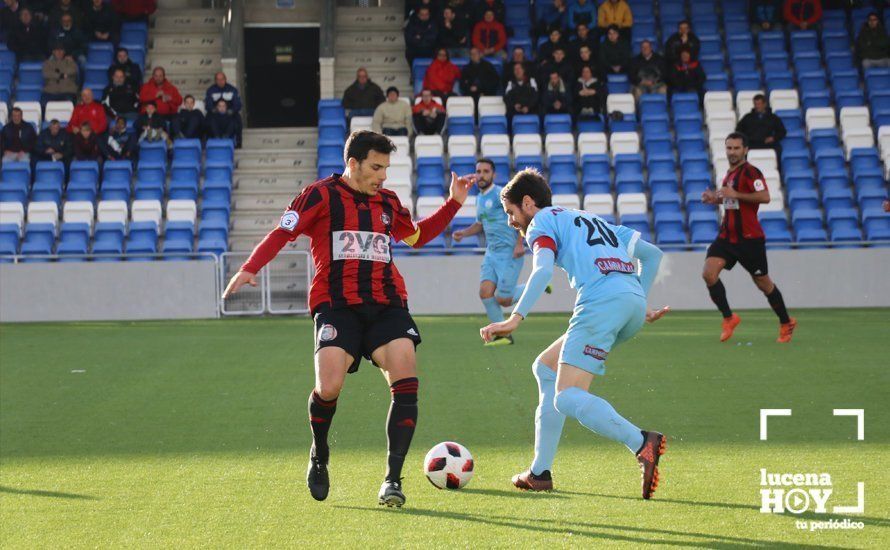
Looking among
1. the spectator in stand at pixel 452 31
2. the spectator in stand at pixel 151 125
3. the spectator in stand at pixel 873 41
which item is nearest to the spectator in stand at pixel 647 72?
the spectator in stand at pixel 452 31

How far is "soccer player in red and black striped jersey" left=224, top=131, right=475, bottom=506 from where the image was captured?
5707 millimetres

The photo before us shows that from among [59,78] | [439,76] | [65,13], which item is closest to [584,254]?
[439,76]

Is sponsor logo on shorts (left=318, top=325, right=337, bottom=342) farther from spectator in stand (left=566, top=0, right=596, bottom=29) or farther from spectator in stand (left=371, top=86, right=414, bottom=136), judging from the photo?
spectator in stand (left=566, top=0, right=596, bottom=29)

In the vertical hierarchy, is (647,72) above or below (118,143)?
above

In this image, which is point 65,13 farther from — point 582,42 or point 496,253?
point 496,253

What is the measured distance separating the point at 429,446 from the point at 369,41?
1876cm

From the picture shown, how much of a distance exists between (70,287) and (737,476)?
47.9ft

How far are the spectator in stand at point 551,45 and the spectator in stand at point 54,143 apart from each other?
8.63 metres

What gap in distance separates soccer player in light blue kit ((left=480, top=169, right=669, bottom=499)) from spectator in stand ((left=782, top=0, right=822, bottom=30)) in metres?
19.5

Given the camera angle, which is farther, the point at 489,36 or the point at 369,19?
the point at 369,19

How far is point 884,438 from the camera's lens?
696 cm

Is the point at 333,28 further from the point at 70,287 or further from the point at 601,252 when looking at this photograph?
the point at 601,252

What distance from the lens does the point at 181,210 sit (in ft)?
66.8

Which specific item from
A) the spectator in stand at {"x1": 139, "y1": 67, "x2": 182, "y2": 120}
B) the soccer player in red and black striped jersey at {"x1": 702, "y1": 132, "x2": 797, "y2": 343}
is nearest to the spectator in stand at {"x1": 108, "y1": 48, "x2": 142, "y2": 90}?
the spectator in stand at {"x1": 139, "y1": 67, "x2": 182, "y2": 120}
